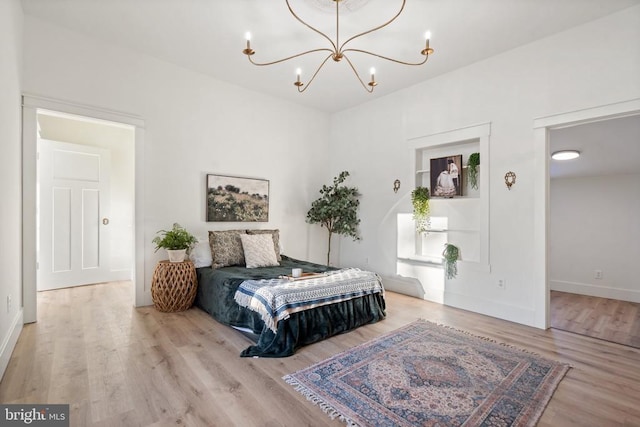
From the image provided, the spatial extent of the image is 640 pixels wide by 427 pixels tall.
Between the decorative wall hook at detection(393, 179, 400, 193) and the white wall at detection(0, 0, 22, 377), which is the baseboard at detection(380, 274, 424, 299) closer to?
the decorative wall hook at detection(393, 179, 400, 193)

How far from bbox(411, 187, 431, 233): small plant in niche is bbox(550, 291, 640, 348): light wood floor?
5.86ft

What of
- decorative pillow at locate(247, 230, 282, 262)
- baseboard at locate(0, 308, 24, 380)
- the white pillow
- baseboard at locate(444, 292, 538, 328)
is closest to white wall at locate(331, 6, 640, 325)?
baseboard at locate(444, 292, 538, 328)

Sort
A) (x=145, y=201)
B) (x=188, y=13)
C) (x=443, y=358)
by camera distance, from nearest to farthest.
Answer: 1. (x=443, y=358)
2. (x=188, y=13)
3. (x=145, y=201)

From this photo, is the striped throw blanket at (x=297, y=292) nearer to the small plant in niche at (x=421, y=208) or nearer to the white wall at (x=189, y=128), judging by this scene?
the small plant in niche at (x=421, y=208)

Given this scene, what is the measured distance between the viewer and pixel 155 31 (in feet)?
11.0

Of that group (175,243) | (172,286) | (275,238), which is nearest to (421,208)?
(275,238)

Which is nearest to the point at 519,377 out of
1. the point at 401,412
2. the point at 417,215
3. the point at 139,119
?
the point at 401,412

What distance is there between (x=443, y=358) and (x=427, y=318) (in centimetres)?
106

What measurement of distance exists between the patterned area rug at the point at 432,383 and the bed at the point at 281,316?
0.37 meters

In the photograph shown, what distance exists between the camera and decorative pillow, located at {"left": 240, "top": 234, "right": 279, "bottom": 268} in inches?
159

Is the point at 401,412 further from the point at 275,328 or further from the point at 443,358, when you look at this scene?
the point at 275,328

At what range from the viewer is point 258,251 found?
4.10 m

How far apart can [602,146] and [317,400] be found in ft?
14.9

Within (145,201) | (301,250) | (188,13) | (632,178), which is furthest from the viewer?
(301,250)
